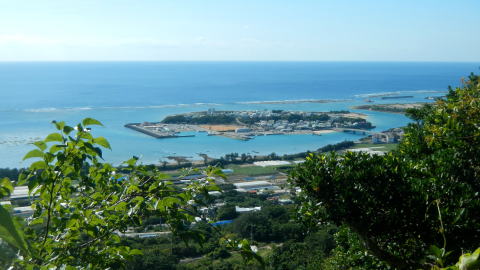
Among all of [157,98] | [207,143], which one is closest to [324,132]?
[207,143]

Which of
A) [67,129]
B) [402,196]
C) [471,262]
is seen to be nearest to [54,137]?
[67,129]

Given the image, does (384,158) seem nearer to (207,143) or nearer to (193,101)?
(207,143)

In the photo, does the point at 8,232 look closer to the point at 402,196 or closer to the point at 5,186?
the point at 5,186

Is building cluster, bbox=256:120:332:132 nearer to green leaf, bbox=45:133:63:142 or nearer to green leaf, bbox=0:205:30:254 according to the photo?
green leaf, bbox=45:133:63:142

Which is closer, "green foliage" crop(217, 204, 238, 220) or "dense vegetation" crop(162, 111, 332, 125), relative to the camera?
"green foliage" crop(217, 204, 238, 220)

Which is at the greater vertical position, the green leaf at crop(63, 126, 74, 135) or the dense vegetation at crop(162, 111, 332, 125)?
the green leaf at crop(63, 126, 74, 135)

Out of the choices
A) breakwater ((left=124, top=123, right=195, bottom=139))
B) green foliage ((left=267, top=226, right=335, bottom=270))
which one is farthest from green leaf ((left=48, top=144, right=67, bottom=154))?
breakwater ((left=124, top=123, right=195, bottom=139))

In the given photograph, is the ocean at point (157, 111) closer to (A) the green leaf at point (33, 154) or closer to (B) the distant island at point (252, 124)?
(B) the distant island at point (252, 124)
